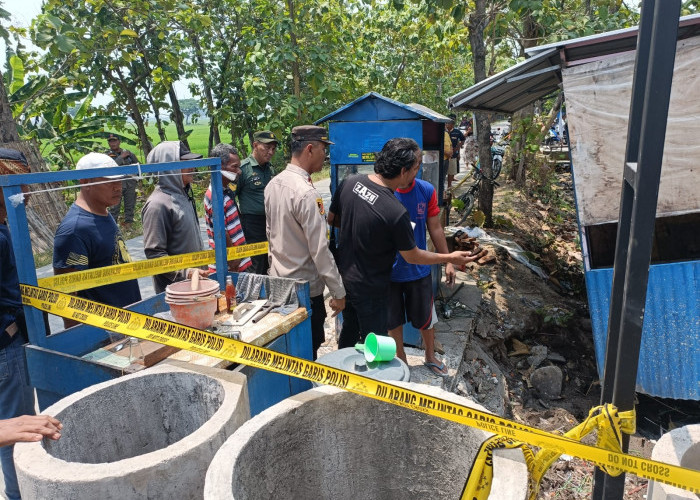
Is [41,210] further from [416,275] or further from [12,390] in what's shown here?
[416,275]

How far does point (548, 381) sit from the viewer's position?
5215mm

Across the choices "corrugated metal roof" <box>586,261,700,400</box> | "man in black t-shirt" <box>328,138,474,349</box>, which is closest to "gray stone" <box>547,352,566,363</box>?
"corrugated metal roof" <box>586,261,700,400</box>

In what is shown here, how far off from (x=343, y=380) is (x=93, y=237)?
1837 millimetres

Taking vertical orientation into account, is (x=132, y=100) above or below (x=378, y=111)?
above

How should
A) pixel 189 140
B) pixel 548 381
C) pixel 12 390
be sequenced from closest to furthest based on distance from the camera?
pixel 12 390, pixel 548 381, pixel 189 140

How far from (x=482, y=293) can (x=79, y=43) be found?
7319 millimetres

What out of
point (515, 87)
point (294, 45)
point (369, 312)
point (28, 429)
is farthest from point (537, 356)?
point (294, 45)

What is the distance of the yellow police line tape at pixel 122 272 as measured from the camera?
2771mm

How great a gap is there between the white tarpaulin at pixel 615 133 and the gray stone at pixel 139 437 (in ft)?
13.2

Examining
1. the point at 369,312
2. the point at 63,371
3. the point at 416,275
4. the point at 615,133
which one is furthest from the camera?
the point at 615,133

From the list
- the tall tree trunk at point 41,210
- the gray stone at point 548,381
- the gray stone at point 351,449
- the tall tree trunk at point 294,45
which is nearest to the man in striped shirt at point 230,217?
the gray stone at point 351,449

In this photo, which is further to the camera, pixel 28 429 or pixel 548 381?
pixel 548 381

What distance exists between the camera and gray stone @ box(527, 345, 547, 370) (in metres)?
5.67

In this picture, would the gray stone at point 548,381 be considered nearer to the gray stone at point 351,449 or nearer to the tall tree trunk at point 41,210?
the gray stone at point 351,449
